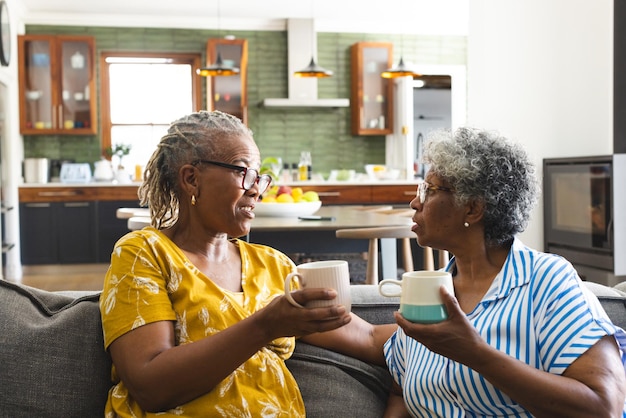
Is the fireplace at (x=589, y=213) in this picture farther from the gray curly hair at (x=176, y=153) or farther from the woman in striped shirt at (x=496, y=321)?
the gray curly hair at (x=176, y=153)

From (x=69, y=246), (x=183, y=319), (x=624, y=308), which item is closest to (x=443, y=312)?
(x=183, y=319)

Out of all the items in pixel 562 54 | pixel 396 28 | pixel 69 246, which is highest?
pixel 396 28

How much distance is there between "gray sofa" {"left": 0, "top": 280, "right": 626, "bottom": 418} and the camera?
1506 millimetres

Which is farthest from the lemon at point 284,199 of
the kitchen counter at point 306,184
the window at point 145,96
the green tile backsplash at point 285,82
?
the window at point 145,96

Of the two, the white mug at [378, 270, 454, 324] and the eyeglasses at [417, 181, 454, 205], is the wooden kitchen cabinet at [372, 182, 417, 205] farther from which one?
the white mug at [378, 270, 454, 324]

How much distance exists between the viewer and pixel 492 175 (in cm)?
147

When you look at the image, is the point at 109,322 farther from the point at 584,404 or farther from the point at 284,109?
the point at 284,109

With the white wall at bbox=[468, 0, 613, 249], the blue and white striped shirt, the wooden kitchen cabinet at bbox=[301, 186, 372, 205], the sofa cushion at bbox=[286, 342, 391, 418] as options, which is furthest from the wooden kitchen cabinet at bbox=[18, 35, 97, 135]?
the blue and white striped shirt

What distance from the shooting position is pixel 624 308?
185 cm

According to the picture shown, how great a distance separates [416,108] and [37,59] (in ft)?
18.1

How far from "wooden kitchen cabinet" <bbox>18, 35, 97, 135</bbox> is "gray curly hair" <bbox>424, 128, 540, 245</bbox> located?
22.6 ft

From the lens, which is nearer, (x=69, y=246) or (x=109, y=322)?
(x=109, y=322)

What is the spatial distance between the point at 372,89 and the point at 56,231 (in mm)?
3711

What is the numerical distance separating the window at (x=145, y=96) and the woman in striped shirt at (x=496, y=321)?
282 inches
